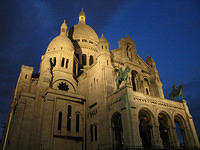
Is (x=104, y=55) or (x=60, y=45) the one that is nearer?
(x=104, y=55)

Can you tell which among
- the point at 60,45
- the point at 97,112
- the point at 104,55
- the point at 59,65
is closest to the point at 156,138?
the point at 97,112

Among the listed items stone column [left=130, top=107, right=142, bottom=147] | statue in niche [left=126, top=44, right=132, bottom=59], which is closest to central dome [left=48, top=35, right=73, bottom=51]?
statue in niche [left=126, top=44, right=132, bottom=59]

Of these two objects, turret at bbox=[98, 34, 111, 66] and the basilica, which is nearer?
the basilica

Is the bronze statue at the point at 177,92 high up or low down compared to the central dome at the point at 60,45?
down

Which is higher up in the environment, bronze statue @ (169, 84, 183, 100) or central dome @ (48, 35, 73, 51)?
central dome @ (48, 35, 73, 51)

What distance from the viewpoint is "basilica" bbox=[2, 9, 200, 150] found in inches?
1134

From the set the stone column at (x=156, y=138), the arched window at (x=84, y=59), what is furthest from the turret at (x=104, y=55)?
the arched window at (x=84, y=59)

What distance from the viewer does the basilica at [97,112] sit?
28.8m

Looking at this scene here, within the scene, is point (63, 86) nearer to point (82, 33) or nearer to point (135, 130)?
point (135, 130)

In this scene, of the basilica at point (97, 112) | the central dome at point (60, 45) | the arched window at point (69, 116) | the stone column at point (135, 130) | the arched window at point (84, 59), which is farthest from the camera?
the arched window at point (84, 59)

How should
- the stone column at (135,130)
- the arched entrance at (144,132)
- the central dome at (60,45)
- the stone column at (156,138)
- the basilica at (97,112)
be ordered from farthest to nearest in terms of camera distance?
the central dome at (60,45) → the arched entrance at (144,132) → the basilica at (97,112) → the stone column at (156,138) → the stone column at (135,130)

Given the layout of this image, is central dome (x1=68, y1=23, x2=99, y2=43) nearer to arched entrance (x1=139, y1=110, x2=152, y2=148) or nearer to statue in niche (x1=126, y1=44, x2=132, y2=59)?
statue in niche (x1=126, y1=44, x2=132, y2=59)

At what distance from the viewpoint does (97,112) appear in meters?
34.0

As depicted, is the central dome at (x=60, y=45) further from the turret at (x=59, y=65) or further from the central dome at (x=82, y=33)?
the central dome at (x=82, y=33)
